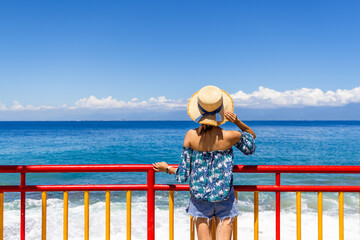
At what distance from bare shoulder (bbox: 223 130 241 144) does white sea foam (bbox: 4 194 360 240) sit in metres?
6.06

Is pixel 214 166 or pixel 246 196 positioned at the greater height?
pixel 214 166

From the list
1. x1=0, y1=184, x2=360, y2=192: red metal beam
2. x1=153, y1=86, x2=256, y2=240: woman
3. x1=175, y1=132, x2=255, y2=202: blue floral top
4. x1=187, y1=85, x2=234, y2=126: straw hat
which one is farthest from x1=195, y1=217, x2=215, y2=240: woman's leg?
x1=187, y1=85, x2=234, y2=126: straw hat

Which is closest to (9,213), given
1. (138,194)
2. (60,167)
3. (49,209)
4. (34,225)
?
(49,209)

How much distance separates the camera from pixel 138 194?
1218 cm

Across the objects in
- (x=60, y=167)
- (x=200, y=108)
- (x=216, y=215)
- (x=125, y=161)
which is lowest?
(x=125, y=161)

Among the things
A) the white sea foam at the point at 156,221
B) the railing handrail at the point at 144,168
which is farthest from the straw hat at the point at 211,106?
the white sea foam at the point at 156,221

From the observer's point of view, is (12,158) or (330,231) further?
(12,158)

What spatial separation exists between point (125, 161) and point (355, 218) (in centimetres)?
2089

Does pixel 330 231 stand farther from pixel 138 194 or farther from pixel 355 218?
pixel 138 194

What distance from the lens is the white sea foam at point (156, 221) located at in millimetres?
7637

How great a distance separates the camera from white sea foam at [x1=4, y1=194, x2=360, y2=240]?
7.64 m

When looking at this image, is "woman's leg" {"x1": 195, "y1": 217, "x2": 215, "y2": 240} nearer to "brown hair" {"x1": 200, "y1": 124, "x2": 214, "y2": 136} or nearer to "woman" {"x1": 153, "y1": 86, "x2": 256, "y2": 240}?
"woman" {"x1": 153, "y1": 86, "x2": 256, "y2": 240}

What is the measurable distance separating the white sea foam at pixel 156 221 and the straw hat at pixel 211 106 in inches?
240

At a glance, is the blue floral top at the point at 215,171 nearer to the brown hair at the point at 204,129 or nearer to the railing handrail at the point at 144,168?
the brown hair at the point at 204,129
